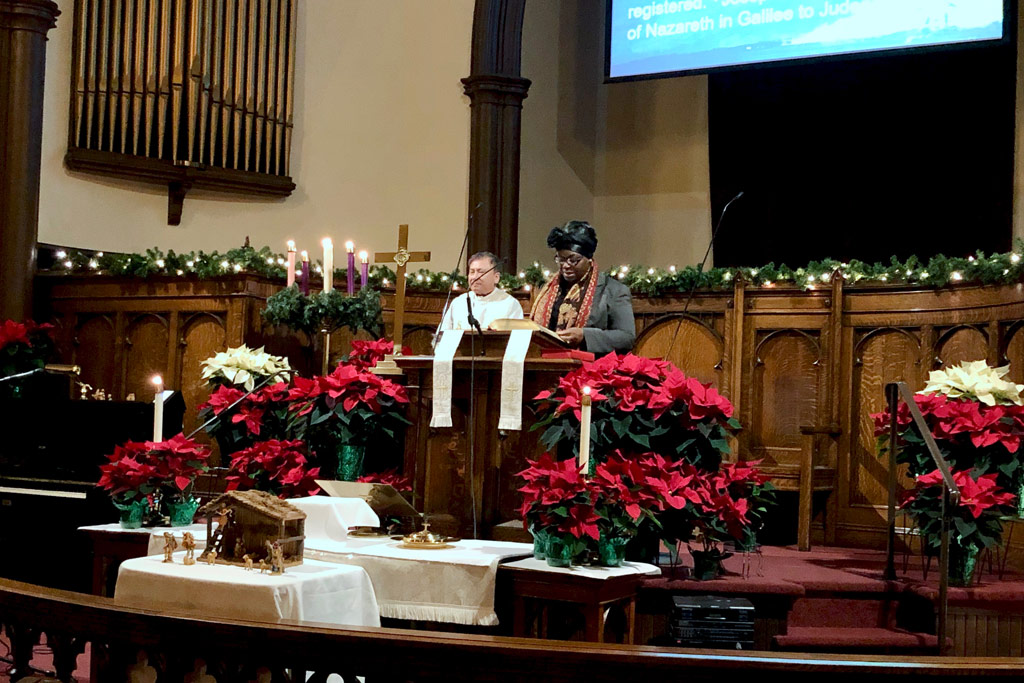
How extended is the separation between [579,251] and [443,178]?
5375mm

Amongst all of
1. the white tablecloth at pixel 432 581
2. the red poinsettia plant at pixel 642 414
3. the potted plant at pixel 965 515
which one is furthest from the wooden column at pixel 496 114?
the white tablecloth at pixel 432 581

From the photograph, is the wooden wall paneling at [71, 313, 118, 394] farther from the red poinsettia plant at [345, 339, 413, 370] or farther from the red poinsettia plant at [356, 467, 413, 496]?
the red poinsettia plant at [356, 467, 413, 496]

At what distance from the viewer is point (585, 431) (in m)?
4.20

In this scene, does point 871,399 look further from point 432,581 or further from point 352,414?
point 432,581

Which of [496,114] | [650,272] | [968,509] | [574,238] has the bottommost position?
[968,509]

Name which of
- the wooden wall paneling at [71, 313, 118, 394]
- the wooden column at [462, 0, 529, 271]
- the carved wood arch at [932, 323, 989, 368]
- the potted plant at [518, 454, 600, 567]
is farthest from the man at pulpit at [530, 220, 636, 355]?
the wooden column at [462, 0, 529, 271]

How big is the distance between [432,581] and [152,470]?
4.75 ft

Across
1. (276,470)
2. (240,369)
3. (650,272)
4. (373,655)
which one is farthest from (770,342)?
(373,655)

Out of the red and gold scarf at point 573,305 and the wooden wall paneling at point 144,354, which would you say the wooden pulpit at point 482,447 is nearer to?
the red and gold scarf at point 573,305

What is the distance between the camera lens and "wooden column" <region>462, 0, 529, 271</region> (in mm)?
10414

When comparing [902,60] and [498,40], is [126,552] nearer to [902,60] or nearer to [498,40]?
[498,40]

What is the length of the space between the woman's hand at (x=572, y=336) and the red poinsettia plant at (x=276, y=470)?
4.26ft

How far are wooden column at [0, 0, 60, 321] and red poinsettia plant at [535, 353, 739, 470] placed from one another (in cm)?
502

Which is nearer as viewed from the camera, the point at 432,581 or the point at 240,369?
the point at 432,581
